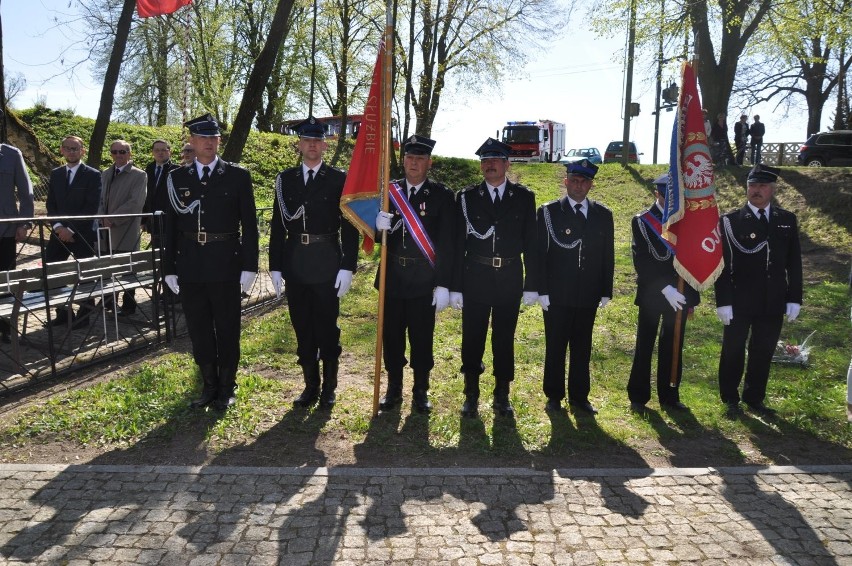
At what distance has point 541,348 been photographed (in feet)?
26.7

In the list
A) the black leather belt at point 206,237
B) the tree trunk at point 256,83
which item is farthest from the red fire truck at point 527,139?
the black leather belt at point 206,237

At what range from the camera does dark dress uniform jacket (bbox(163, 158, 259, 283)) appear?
564cm

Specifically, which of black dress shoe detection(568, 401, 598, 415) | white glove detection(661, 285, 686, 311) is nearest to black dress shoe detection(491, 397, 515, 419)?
black dress shoe detection(568, 401, 598, 415)

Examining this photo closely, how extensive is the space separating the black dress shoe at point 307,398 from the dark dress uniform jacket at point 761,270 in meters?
3.48

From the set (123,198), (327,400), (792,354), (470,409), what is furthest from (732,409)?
(123,198)

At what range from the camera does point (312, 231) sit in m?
5.70

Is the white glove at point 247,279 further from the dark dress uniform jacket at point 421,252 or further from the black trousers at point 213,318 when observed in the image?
the dark dress uniform jacket at point 421,252

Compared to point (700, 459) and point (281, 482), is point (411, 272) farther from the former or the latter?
point (700, 459)

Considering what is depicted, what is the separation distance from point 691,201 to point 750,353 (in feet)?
4.60

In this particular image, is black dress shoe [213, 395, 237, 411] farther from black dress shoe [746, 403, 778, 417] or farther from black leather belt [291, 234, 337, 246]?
black dress shoe [746, 403, 778, 417]

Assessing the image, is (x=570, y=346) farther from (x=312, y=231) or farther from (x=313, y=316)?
(x=312, y=231)

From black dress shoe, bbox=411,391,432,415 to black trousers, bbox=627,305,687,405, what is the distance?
70.4 inches

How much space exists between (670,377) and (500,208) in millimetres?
2108

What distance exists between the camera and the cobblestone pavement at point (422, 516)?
146 inches
